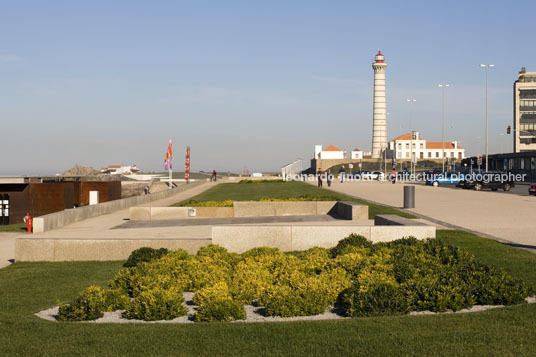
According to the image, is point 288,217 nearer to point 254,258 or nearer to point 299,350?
point 254,258

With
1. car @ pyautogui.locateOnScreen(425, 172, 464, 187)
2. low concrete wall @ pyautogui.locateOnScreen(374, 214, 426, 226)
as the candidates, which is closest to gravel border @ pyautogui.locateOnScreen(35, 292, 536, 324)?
low concrete wall @ pyautogui.locateOnScreen(374, 214, 426, 226)

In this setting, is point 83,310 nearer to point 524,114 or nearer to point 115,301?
point 115,301

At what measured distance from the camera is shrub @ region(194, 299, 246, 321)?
8.41m

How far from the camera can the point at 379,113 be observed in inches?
6624

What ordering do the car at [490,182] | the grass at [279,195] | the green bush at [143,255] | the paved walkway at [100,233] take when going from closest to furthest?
the green bush at [143,255], the paved walkway at [100,233], the grass at [279,195], the car at [490,182]

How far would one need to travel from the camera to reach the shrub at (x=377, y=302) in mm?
8516

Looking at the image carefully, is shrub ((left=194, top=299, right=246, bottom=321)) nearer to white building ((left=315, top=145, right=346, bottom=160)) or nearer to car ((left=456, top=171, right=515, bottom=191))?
car ((left=456, top=171, right=515, bottom=191))

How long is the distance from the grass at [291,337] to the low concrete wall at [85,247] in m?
5.09

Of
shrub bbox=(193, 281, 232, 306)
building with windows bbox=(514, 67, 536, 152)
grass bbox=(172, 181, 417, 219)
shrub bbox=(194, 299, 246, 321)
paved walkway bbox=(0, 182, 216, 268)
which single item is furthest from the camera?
building with windows bbox=(514, 67, 536, 152)

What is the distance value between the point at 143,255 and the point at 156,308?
Answer: 14.8 feet

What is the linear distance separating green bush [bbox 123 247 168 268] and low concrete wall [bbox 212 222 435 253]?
160 centimetres

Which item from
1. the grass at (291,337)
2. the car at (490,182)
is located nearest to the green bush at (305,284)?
the grass at (291,337)

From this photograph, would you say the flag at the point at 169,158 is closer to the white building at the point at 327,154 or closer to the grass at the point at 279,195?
the grass at the point at 279,195

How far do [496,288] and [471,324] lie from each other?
1.76 m
